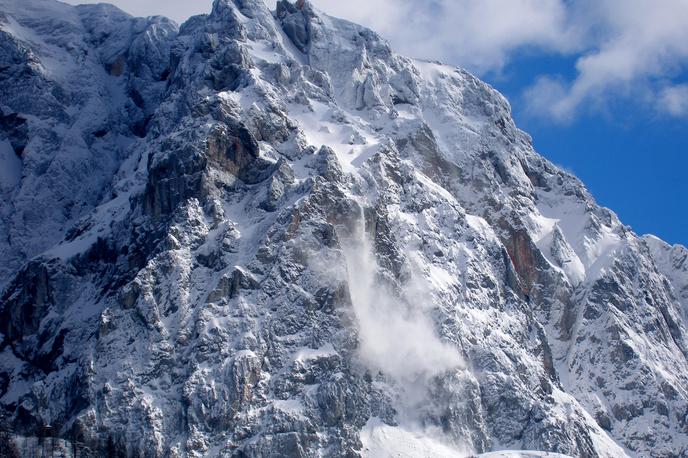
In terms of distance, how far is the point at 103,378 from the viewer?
195875 mm

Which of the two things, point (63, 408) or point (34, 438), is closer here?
point (34, 438)

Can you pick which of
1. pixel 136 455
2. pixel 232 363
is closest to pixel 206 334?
pixel 232 363

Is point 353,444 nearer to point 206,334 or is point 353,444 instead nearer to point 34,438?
point 206,334

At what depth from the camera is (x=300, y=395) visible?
648 feet

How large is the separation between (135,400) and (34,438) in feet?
50.1

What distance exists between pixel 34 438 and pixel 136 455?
14.3 metres

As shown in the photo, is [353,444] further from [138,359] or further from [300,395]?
[138,359]

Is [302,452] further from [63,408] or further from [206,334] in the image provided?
[63,408]

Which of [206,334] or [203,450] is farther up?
[206,334]

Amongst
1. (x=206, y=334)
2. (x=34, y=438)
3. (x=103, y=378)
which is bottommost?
(x=34, y=438)

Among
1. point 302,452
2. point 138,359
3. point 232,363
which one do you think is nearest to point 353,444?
point 302,452

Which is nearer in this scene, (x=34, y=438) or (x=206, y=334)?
(x=34, y=438)

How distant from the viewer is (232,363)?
196 metres

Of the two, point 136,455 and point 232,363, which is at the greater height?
point 232,363
